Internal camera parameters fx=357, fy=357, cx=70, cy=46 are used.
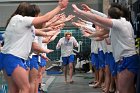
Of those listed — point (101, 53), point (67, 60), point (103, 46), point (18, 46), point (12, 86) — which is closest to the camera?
point (18, 46)

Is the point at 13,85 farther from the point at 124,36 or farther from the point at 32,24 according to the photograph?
the point at 124,36

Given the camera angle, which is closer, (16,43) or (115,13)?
(16,43)

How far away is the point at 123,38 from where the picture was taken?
176 inches

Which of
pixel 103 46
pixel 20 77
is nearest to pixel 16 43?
pixel 20 77

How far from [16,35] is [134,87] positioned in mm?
1657

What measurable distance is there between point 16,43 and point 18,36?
93mm

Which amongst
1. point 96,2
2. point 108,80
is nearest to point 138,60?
point 108,80

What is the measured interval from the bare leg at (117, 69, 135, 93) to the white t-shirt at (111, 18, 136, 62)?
0.22 m

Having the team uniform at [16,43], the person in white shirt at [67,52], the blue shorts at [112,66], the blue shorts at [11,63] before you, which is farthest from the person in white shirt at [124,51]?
the person in white shirt at [67,52]

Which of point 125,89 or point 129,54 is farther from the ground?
point 129,54

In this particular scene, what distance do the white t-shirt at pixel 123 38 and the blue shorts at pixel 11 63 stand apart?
4.05 feet

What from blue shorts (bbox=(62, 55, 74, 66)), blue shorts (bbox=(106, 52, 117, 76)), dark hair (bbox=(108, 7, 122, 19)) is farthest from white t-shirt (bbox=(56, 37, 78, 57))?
dark hair (bbox=(108, 7, 122, 19))

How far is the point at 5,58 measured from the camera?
15.1ft

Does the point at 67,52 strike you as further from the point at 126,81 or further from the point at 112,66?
the point at 126,81
